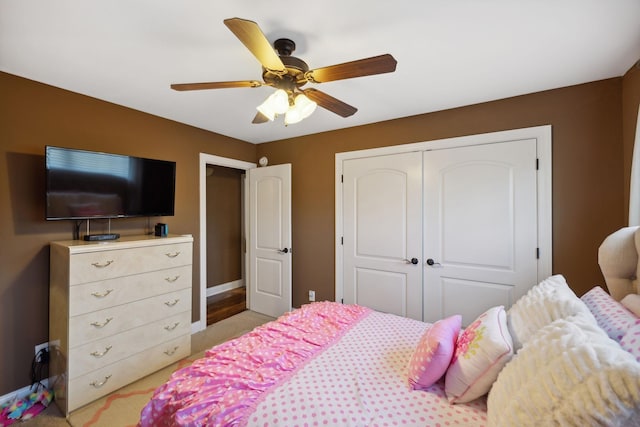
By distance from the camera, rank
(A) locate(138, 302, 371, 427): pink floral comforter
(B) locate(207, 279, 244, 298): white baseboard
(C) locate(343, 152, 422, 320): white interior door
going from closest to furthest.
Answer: (A) locate(138, 302, 371, 427): pink floral comforter < (C) locate(343, 152, 422, 320): white interior door < (B) locate(207, 279, 244, 298): white baseboard

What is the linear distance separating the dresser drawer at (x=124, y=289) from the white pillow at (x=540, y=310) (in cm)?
252

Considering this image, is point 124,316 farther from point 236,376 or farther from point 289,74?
point 289,74

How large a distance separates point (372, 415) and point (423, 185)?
2154mm

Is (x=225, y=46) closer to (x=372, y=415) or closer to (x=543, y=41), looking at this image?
(x=543, y=41)

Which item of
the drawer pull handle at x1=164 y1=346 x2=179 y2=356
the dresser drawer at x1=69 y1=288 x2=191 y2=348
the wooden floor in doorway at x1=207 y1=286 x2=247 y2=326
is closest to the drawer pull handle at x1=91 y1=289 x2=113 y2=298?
the dresser drawer at x1=69 y1=288 x2=191 y2=348

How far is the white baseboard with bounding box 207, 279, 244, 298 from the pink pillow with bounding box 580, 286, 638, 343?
178 inches

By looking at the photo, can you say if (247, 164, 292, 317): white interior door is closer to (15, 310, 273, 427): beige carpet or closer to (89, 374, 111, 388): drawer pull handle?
(15, 310, 273, 427): beige carpet

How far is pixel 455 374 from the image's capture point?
1135mm

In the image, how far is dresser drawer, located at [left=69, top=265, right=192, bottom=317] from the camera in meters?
1.88

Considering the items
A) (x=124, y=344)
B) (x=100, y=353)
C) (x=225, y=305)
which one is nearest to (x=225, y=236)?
(x=225, y=305)

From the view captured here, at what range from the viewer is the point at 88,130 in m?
2.30

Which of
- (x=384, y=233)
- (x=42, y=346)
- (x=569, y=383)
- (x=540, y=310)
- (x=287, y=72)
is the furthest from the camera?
(x=384, y=233)

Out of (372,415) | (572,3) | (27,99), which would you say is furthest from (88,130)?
(572,3)

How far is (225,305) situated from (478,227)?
11.5ft
